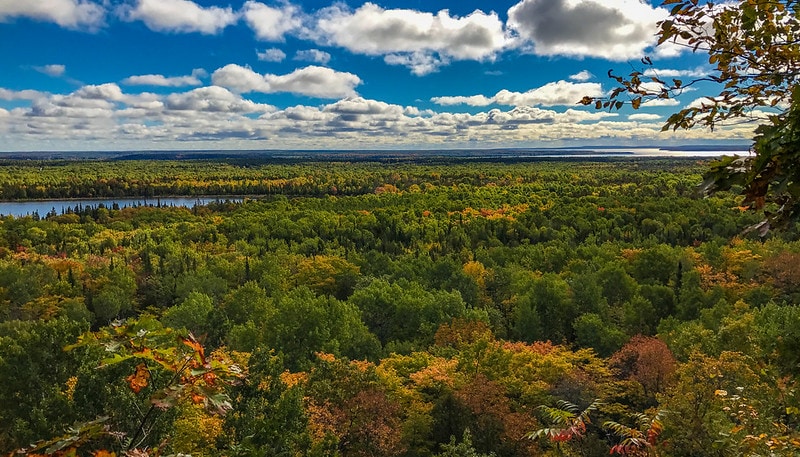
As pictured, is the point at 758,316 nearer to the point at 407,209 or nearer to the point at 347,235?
the point at 347,235

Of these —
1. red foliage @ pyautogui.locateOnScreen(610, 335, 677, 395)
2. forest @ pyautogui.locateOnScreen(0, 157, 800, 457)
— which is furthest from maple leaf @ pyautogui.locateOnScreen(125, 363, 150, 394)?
red foliage @ pyautogui.locateOnScreen(610, 335, 677, 395)

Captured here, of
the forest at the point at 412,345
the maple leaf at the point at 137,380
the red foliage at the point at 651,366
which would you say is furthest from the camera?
the red foliage at the point at 651,366

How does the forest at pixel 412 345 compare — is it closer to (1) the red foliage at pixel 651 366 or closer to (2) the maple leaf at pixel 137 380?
(2) the maple leaf at pixel 137 380

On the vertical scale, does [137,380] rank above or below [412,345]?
above

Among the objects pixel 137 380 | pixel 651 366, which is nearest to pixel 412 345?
pixel 651 366

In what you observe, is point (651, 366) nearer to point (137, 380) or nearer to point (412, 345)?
point (412, 345)

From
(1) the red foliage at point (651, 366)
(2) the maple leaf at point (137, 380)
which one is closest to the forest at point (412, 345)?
(2) the maple leaf at point (137, 380)

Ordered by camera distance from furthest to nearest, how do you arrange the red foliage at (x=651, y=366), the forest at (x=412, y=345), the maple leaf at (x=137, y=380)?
the red foliage at (x=651, y=366) < the forest at (x=412, y=345) < the maple leaf at (x=137, y=380)

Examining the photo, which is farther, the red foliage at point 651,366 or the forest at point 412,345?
the red foliage at point 651,366
